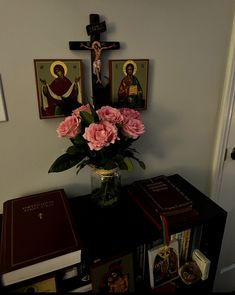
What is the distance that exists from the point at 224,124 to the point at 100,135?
0.79m

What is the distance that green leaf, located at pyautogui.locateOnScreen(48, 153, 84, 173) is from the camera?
83cm

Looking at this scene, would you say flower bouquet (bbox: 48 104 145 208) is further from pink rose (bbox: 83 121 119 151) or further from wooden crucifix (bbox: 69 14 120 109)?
wooden crucifix (bbox: 69 14 120 109)

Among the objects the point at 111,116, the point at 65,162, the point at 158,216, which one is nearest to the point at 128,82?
the point at 111,116

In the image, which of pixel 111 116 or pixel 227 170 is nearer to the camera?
pixel 111 116

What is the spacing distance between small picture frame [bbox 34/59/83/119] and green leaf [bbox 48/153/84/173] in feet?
0.54

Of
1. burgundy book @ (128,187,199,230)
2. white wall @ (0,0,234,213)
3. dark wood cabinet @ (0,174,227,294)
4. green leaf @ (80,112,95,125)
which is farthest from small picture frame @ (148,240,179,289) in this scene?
green leaf @ (80,112,95,125)

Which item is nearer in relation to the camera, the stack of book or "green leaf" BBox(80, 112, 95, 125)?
"green leaf" BBox(80, 112, 95, 125)

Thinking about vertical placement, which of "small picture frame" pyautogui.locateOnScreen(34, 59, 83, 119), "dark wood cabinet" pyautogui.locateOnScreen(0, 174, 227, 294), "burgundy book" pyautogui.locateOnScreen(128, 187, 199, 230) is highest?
"small picture frame" pyautogui.locateOnScreen(34, 59, 83, 119)

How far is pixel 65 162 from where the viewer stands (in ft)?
2.76

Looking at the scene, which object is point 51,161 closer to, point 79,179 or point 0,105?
point 79,179

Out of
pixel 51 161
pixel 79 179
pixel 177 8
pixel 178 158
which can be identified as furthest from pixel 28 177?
pixel 177 8

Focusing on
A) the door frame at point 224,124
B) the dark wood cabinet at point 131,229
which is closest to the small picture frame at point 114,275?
the dark wood cabinet at point 131,229

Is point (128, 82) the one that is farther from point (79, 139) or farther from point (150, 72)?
point (79, 139)

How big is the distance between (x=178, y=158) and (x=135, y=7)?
29.0 inches
